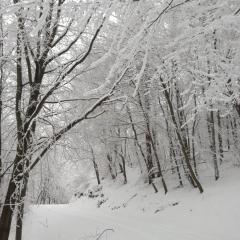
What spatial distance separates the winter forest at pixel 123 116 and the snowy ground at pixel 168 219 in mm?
53

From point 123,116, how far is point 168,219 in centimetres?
661

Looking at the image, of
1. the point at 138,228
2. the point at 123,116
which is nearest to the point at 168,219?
the point at 138,228

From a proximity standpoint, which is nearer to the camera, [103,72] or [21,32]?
[21,32]

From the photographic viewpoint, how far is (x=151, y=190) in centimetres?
1795

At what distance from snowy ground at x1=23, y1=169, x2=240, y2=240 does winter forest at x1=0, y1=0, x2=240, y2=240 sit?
0.17 ft

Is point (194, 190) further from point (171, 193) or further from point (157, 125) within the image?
point (157, 125)

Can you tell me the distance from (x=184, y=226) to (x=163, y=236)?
929mm

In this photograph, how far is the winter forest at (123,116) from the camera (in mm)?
5195

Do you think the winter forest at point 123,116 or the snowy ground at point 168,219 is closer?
the winter forest at point 123,116

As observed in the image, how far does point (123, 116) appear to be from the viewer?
18.2m

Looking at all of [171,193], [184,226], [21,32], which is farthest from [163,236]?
[21,32]

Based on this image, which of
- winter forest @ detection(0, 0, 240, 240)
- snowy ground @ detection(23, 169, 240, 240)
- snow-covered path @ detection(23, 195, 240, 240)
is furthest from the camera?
snowy ground @ detection(23, 169, 240, 240)

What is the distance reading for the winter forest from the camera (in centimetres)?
520

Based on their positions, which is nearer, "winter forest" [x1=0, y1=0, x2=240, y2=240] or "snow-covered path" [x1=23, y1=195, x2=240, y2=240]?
Result: "winter forest" [x1=0, y1=0, x2=240, y2=240]
